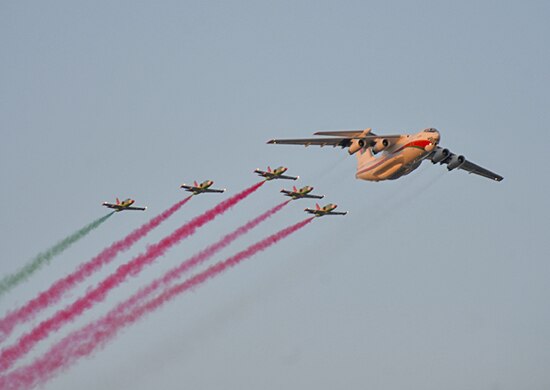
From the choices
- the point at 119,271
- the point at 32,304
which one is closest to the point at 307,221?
the point at 119,271

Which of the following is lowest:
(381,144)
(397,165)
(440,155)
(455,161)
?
(397,165)

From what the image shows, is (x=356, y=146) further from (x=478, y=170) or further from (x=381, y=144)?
(x=478, y=170)

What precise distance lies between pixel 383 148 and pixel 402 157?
1.69 meters

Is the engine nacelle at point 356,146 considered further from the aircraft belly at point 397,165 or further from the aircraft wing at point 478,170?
the aircraft wing at point 478,170

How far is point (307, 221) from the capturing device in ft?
227

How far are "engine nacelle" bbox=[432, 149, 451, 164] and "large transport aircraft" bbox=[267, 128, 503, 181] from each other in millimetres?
1160

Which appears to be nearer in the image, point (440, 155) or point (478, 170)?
point (440, 155)

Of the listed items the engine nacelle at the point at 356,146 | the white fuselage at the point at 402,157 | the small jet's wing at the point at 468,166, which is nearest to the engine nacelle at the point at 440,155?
the small jet's wing at the point at 468,166

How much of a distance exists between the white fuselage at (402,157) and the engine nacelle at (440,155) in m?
A: 3.73

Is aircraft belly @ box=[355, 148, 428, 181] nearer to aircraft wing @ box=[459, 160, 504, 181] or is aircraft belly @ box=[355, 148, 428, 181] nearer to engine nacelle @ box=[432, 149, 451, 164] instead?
engine nacelle @ box=[432, 149, 451, 164]

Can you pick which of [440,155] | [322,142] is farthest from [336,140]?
[440,155]

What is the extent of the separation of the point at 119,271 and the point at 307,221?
14.2m

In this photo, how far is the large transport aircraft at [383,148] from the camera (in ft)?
212

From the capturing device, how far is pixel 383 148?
2584 inches
